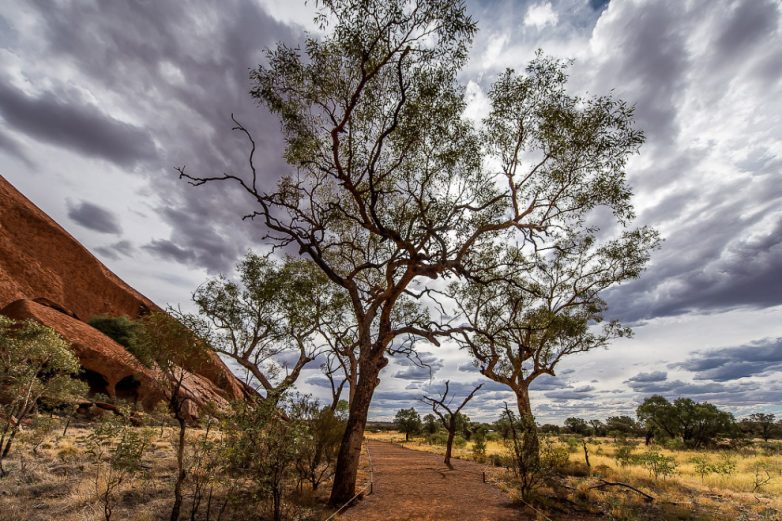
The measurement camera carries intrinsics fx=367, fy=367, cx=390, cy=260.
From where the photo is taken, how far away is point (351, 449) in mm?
9586

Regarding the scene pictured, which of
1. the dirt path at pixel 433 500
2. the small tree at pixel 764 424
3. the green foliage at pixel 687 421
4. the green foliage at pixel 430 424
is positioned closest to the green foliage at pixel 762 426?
the small tree at pixel 764 424

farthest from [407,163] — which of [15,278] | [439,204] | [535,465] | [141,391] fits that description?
[15,278]

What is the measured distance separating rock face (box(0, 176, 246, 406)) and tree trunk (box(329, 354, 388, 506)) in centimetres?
1977

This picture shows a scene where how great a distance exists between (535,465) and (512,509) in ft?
4.58

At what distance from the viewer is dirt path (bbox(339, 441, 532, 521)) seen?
8.93 meters

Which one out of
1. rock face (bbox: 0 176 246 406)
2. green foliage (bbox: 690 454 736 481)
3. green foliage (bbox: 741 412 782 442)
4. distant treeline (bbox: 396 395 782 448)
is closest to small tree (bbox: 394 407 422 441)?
distant treeline (bbox: 396 395 782 448)

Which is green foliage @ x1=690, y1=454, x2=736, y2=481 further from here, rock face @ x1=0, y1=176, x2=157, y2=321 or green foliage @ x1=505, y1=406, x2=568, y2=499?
rock face @ x1=0, y1=176, x2=157, y2=321

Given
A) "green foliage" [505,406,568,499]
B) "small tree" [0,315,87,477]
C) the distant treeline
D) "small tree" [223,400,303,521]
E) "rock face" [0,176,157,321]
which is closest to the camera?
"small tree" [223,400,303,521]

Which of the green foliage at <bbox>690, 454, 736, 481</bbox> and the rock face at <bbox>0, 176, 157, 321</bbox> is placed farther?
the rock face at <bbox>0, 176, 157, 321</bbox>

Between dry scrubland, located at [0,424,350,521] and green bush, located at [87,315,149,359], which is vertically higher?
green bush, located at [87,315,149,359]

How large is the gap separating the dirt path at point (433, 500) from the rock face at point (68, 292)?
1754cm

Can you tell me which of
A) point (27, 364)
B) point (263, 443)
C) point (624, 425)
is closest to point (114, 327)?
point (27, 364)

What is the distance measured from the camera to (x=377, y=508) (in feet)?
31.3

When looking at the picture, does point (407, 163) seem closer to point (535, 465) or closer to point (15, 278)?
point (535, 465)
